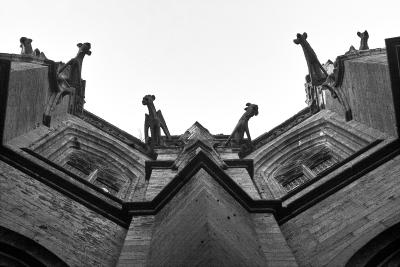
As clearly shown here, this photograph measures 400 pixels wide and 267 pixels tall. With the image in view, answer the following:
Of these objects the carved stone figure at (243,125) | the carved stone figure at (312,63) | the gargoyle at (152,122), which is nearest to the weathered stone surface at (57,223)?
the gargoyle at (152,122)

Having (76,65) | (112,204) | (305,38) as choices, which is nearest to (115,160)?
(76,65)

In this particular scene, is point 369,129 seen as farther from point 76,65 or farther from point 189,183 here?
point 76,65

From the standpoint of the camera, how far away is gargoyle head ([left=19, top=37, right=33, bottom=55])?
1981 centimetres

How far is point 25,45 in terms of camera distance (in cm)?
2041

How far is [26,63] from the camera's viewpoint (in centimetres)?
1725

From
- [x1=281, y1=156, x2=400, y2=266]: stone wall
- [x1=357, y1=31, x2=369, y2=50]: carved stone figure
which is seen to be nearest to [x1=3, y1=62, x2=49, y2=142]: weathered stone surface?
[x1=281, y1=156, x2=400, y2=266]: stone wall

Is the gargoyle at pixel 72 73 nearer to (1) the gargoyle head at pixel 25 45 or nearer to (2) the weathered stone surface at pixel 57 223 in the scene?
(1) the gargoyle head at pixel 25 45

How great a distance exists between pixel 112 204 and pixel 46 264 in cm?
291

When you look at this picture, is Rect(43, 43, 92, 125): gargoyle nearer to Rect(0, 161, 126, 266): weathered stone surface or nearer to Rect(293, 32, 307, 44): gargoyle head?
Rect(293, 32, 307, 44): gargoyle head

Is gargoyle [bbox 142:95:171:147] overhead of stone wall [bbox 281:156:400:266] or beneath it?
overhead

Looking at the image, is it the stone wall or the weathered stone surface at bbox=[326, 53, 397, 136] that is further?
the weathered stone surface at bbox=[326, 53, 397, 136]

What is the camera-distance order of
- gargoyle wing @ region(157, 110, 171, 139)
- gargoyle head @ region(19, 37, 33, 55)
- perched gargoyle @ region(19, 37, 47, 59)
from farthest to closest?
gargoyle wing @ region(157, 110, 171, 139), gargoyle head @ region(19, 37, 33, 55), perched gargoyle @ region(19, 37, 47, 59)

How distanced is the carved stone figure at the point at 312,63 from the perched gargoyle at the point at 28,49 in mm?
6739

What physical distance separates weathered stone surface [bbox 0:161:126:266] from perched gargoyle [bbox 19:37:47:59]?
765 cm
